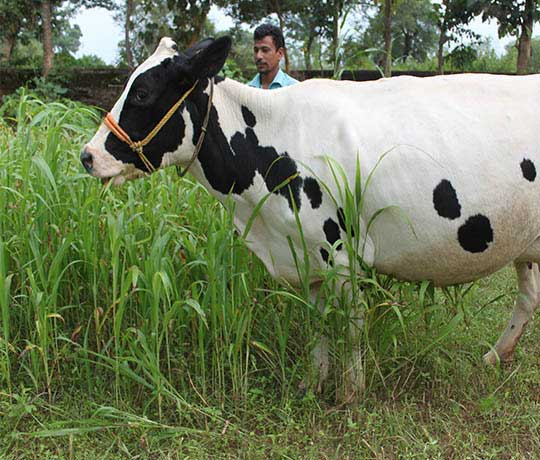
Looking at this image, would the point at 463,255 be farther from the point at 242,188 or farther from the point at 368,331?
the point at 242,188

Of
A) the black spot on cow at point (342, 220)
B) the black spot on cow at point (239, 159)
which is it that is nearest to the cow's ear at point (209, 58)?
the black spot on cow at point (239, 159)

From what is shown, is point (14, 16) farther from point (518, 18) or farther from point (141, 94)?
point (141, 94)

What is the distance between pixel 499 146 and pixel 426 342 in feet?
3.49

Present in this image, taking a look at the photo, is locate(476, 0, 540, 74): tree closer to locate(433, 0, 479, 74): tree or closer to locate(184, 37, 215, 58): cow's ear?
locate(433, 0, 479, 74): tree

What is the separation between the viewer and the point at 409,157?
321cm

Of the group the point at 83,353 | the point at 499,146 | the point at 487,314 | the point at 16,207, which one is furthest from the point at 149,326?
the point at 487,314

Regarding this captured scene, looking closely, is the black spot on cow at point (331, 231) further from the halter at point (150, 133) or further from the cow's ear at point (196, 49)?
the cow's ear at point (196, 49)

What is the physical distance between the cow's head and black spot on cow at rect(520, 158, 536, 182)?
1460 mm

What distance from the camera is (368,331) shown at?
3.51m

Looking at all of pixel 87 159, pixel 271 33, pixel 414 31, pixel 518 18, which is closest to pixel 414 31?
pixel 414 31

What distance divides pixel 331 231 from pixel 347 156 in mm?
354

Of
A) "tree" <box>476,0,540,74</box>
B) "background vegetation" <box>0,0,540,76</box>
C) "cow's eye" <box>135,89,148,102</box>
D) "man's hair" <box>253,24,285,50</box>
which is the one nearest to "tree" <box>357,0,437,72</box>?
"background vegetation" <box>0,0,540,76</box>

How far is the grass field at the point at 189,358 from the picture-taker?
319cm

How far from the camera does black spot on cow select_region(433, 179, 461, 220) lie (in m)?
3.21
